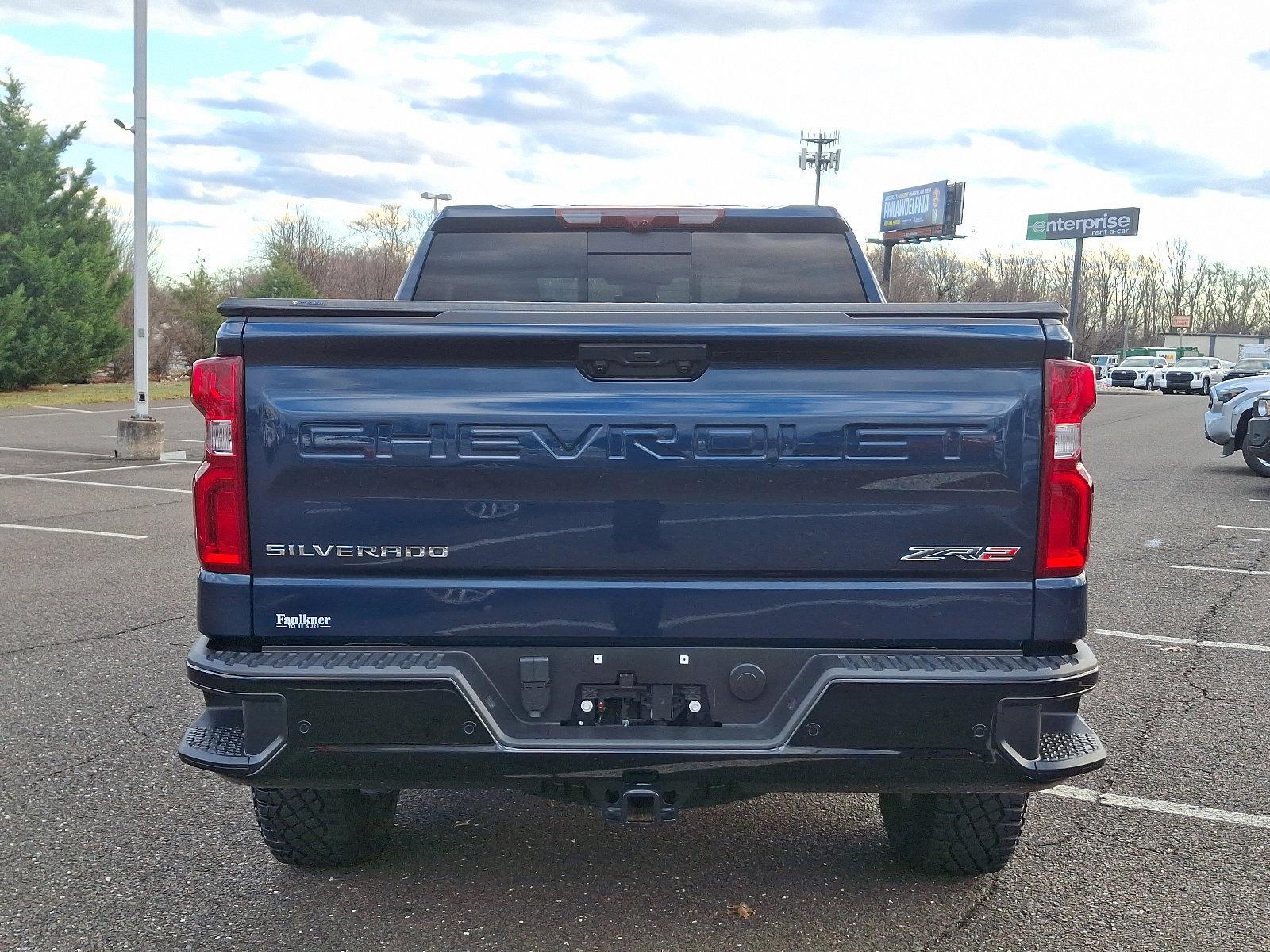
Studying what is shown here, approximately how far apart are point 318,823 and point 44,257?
31.5 metres

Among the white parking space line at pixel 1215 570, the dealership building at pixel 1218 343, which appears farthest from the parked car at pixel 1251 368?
the dealership building at pixel 1218 343

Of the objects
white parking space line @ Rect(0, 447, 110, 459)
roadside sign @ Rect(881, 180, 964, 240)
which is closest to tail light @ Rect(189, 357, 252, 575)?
white parking space line @ Rect(0, 447, 110, 459)

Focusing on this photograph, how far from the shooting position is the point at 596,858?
3.87 m

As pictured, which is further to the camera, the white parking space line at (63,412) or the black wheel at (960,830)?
the white parking space line at (63,412)

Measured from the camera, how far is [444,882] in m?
3.66

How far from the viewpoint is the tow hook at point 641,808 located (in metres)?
2.97

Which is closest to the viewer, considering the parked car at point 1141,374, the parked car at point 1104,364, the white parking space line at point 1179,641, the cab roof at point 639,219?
the cab roof at point 639,219

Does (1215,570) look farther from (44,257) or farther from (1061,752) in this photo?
(44,257)

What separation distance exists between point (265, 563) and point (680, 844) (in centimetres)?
181

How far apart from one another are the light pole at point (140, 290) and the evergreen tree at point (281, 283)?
26149 mm

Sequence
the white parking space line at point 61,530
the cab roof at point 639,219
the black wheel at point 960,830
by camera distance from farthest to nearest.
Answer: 1. the white parking space line at point 61,530
2. the cab roof at point 639,219
3. the black wheel at point 960,830

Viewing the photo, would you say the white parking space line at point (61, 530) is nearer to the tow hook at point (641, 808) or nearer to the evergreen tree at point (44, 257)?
the tow hook at point (641, 808)

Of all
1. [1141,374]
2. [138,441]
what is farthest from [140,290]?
[1141,374]

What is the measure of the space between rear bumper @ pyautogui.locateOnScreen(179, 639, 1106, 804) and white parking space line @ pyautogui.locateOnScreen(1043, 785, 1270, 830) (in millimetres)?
1438
